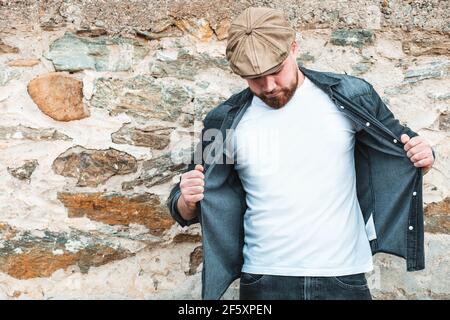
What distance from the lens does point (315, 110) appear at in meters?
2.18

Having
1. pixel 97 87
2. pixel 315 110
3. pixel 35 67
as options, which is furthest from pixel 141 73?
pixel 315 110

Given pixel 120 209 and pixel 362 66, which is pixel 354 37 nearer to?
pixel 362 66

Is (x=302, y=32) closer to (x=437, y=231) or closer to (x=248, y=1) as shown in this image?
(x=248, y=1)

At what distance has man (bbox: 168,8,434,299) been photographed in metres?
2.10

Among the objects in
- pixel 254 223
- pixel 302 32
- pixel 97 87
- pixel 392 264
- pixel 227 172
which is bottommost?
pixel 392 264

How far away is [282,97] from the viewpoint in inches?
84.7

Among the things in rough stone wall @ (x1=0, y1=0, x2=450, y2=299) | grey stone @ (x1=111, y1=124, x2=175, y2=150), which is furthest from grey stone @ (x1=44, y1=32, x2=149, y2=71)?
grey stone @ (x1=111, y1=124, x2=175, y2=150)

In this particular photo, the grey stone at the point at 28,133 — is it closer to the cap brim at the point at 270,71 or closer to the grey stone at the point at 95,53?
the grey stone at the point at 95,53

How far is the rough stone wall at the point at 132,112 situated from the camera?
268cm

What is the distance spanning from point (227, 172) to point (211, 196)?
0.11 metres

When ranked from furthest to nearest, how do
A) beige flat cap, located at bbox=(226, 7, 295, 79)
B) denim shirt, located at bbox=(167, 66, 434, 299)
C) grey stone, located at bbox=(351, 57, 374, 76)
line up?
grey stone, located at bbox=(351, 57, 374, 76) < denim shirt, located at bbox=(167, 66, 434, 299) < beige flat cap, located at bbox=(226, 7, 295, 79)

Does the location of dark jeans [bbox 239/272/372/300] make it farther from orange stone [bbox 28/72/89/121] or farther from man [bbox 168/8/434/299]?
orange stone [bbox 28/72/89/121]

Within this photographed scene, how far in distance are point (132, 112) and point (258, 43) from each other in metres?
0.90
